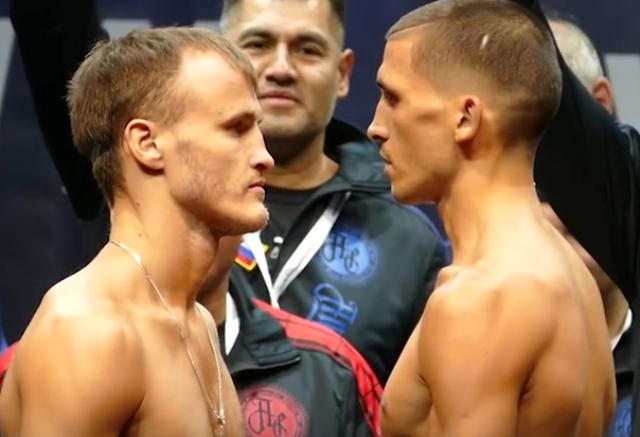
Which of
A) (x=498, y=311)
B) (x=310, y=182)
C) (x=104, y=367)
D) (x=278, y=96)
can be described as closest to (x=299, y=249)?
(x=310, y=182)

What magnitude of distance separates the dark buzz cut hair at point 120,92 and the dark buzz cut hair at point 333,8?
1.12 metres

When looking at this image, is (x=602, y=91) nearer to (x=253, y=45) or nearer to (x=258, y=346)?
(x=253, y=45)

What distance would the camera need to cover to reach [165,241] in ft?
8.84

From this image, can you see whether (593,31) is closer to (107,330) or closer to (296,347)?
(296,347)

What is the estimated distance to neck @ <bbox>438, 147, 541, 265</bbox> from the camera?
286cm

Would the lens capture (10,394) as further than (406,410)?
No

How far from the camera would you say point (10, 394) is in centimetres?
256

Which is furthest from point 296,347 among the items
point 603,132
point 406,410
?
point 603,132

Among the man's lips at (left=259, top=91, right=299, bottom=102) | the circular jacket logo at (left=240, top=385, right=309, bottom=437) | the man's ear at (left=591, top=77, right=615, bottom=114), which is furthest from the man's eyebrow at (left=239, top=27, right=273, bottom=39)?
the circular jacket logo at (left=240, top=385, right=309, bottom=437)

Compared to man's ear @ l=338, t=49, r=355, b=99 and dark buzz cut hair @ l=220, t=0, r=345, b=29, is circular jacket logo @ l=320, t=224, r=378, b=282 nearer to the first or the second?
man's ear @ l=338, t=49, r=355, b=99

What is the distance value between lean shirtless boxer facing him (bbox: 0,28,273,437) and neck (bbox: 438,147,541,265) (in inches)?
14.1

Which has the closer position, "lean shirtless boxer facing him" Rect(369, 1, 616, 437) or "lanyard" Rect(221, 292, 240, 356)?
"lean shirtless boxer facing him" Rect(369, 1, 616, 437)

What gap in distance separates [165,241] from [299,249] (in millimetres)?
935

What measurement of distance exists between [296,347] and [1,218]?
99 centimetres
